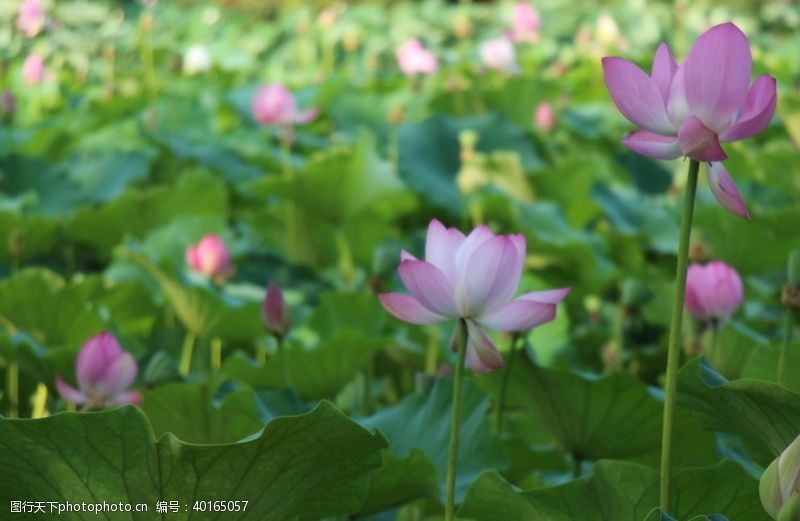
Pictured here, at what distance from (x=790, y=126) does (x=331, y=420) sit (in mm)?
2720

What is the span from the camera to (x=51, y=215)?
9.00ft

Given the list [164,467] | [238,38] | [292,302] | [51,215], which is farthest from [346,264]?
[238,38]

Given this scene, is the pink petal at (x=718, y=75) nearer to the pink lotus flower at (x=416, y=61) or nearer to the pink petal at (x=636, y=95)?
the pink petal at (x=636, y=95)

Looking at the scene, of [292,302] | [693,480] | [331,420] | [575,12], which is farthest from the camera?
[575,12]

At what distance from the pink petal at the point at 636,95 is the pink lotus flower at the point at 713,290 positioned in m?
0.58

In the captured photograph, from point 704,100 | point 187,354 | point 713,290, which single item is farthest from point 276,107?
point 704,100

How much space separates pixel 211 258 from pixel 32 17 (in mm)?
1718

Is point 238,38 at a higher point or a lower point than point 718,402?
lower

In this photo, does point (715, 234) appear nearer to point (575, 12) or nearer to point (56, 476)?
point (56, 476)

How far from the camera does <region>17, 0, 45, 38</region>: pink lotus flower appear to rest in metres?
3.55

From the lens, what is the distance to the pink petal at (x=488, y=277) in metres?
1.03

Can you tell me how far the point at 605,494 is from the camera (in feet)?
3.54

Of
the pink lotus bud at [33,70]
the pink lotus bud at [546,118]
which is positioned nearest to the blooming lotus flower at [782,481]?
the pink lotus bud at [546,118]

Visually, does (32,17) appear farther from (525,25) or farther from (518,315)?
(518,315)
